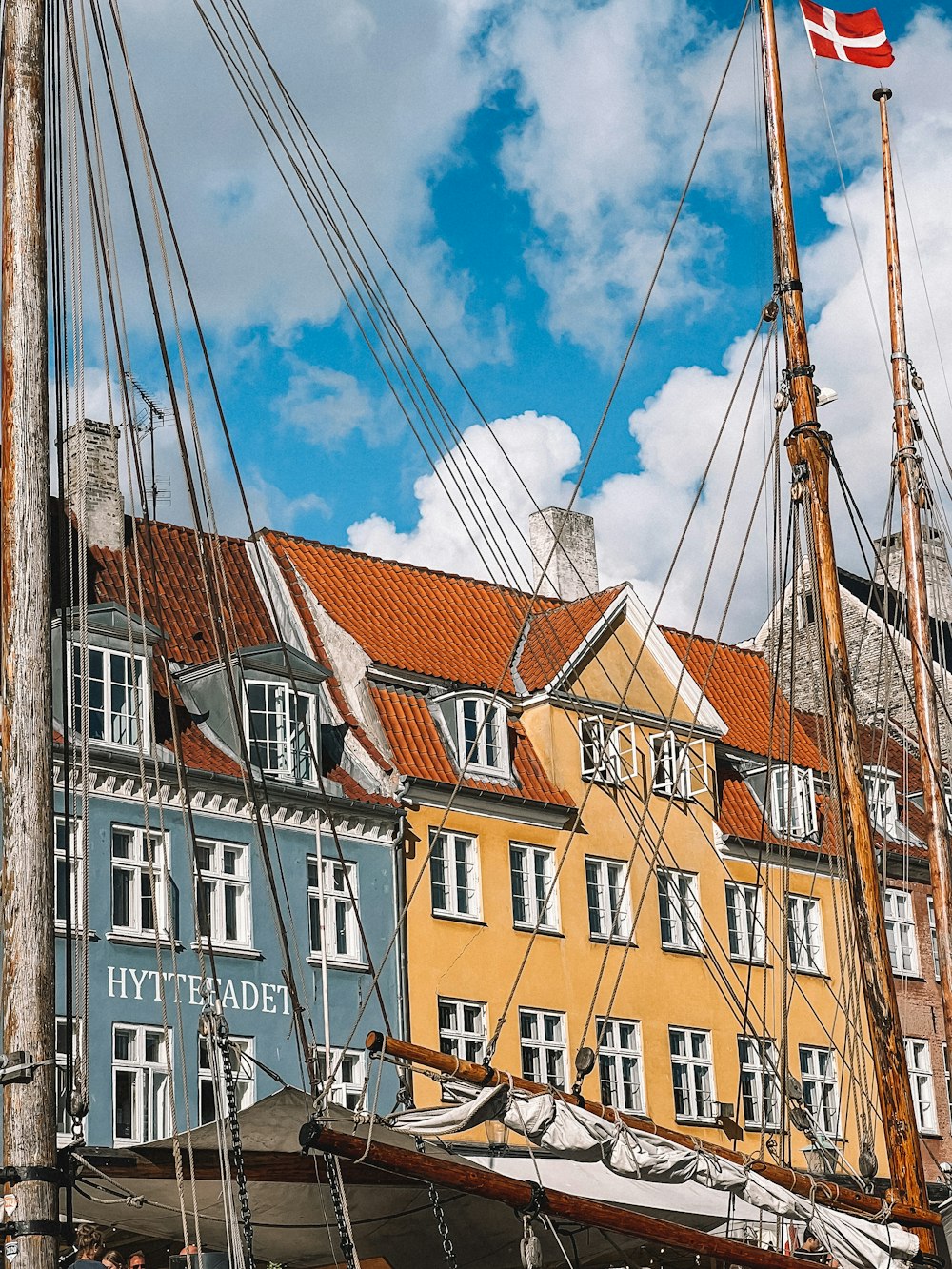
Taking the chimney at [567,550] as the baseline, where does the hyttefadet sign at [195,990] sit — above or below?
below

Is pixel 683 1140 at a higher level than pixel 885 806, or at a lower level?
lower

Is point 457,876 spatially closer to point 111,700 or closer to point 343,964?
point 343,964

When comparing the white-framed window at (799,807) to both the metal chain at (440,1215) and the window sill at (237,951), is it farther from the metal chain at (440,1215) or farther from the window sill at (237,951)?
the metal chain at (440,1215)

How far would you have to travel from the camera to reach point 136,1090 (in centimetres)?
2614

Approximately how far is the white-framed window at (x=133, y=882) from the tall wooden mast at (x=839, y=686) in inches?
425

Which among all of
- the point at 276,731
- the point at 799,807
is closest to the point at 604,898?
the point at 799,807

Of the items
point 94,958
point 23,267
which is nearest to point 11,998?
point 23,267

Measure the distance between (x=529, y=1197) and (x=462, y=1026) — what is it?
1700cm

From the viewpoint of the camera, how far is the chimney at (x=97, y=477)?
3200 cm

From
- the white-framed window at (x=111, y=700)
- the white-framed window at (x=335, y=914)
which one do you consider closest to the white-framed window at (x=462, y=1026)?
the white-framed window at (x=335, y=914)

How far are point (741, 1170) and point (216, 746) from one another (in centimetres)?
1487

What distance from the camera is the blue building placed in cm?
2611

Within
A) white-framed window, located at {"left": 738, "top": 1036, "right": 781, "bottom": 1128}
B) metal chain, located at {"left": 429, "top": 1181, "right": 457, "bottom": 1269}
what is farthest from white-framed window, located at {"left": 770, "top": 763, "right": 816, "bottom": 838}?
metal chain, located at {"left": 429, "top": 1181, "right": 457, "bottom": 1269}

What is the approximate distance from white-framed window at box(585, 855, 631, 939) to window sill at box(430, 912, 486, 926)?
2.91 m
